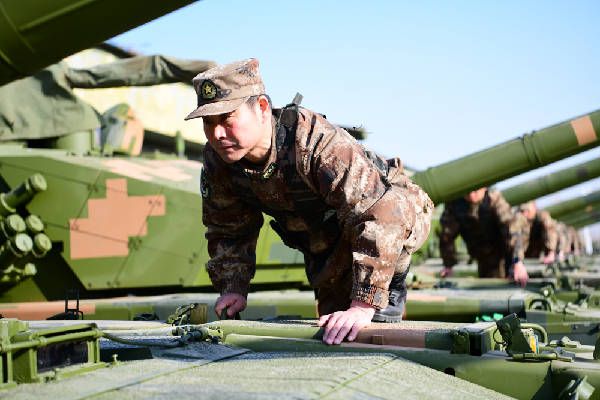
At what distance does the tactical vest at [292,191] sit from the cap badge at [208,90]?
0.37 meters

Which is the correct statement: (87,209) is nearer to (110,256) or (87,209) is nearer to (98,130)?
(110,256)

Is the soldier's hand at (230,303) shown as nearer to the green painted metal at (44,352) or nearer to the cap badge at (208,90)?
the cap badge at (208,90)

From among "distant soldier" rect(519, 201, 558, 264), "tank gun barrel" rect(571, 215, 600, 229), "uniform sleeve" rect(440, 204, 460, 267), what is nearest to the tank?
"uniform sleeve" rect(440, 204, 460, 267)

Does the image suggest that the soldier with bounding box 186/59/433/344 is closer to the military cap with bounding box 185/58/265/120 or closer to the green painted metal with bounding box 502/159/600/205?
the military cap with bounding box 185/58/265/120

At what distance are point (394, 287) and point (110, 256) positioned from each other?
2.96 meters

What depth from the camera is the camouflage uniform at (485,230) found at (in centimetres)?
961

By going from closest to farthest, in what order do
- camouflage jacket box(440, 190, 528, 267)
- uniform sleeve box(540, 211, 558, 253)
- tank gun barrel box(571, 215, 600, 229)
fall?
camouflage jacket box(440, 190, 528, 267)
uniform sleeve box(540, 211, 558, 253)
tank gun barrel box(571, 215, 600, 229)

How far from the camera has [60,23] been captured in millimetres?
2443

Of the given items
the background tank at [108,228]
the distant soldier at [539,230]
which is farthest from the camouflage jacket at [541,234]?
the background tank at [108,228]

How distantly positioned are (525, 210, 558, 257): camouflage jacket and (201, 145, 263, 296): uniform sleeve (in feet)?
49.3

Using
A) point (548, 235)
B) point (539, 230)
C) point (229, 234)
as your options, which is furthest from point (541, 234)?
point (229, 234)

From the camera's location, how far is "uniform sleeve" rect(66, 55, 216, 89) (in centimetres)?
643

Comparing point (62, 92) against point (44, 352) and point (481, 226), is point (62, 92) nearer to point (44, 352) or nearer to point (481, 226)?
point (44, 352)

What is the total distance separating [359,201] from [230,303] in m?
0.98
